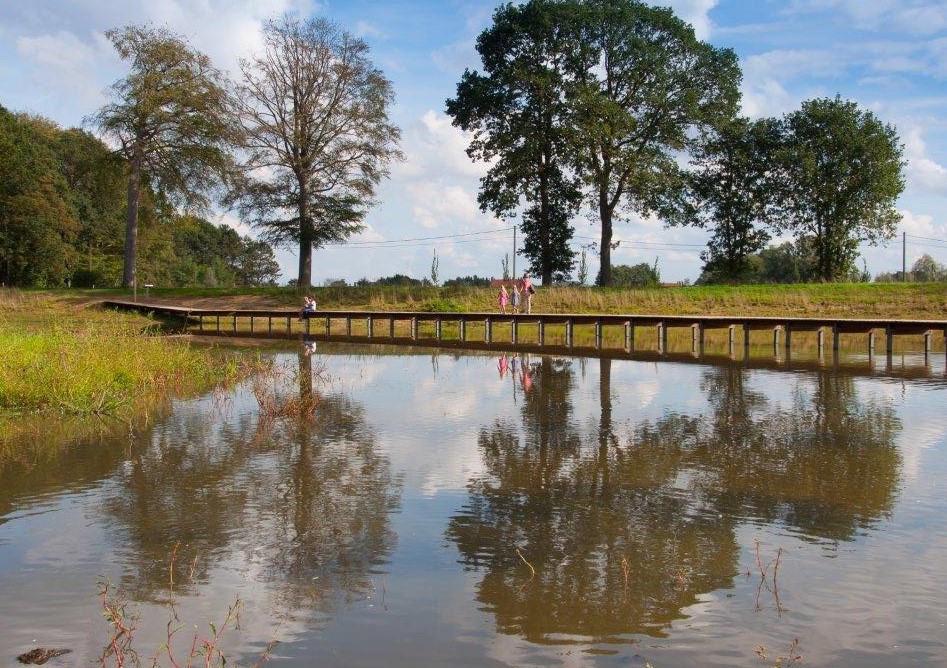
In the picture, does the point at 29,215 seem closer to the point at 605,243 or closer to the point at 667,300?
the point at 605,243

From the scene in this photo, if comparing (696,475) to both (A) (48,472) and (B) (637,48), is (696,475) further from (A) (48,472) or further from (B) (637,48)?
(B) (637,48)

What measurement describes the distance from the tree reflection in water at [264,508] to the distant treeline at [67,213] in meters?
36.1

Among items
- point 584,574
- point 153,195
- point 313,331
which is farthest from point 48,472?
point 153,195

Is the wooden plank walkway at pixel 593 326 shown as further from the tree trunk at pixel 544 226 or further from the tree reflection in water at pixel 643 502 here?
the tree reflection in water at pixel 643 502

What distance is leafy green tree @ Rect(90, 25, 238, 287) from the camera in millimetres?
39844

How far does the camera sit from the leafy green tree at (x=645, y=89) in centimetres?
3738

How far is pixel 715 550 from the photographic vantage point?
5.63m

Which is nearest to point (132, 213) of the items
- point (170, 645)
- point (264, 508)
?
point (264, 508)

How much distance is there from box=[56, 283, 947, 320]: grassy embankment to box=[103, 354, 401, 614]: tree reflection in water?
27.1m

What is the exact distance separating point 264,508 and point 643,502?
9.99 feet

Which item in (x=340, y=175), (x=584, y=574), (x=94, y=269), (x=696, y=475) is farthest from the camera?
(x=94, y=269)

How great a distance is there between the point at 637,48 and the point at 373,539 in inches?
1399

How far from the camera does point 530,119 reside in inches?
1491

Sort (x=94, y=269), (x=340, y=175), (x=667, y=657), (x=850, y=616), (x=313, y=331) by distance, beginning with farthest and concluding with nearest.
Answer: (x=94, y=269)
(x=340, y=175)
(x=313, y=331)
(x=850, y=616)
(x=667, y=657)
